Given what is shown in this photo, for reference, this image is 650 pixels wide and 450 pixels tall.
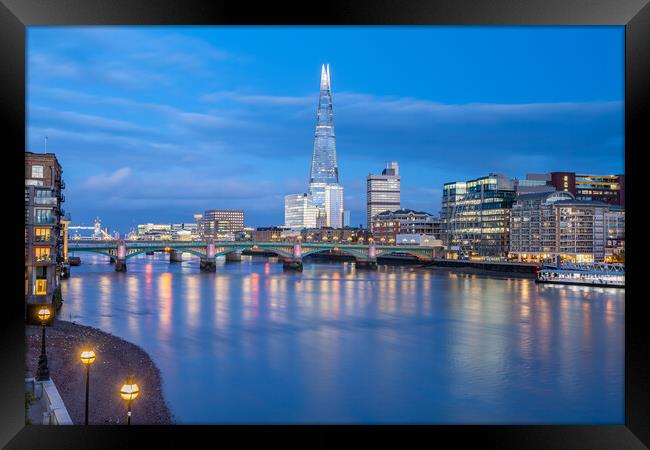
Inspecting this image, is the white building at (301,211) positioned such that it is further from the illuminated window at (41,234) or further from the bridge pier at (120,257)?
the illuminated window at (41,234)

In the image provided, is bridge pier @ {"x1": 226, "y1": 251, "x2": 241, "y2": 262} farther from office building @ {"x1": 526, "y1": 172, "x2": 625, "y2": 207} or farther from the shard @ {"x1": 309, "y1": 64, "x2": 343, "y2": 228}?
the shard @ {"x1": 309, "y1": 64, "x2": 343, "y2": 228}

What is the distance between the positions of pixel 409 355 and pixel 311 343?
90.6 inches

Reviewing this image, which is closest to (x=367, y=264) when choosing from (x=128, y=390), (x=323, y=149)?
(x=128, y=390)

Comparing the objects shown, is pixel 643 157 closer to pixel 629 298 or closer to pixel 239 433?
pixel 629 298

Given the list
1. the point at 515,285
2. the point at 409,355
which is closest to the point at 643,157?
the point at 409,355

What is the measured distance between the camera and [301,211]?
4055 inches

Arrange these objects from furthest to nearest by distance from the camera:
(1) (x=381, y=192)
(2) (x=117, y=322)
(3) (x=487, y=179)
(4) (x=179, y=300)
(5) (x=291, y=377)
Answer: (1) (x=381, y=192)
(3) (x=487, y=179)
(4) (x=179, y=300)
(2) (x=117, y=322)
(5) (x=291, y=377)

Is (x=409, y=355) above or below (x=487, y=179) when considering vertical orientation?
below

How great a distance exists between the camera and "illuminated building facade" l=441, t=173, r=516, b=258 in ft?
151

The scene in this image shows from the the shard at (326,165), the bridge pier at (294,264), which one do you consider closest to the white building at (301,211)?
the the shard at (326,165)

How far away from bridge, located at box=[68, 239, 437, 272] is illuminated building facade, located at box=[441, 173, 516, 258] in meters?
4.74

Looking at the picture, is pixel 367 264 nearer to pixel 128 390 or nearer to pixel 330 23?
pixel 128 390

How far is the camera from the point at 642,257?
3.84 m

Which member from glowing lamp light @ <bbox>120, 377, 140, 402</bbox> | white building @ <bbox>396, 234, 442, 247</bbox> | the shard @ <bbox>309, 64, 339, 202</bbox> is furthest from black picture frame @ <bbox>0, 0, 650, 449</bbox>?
the shard @ <bbox>309, 64, 339, 202</bbox>
